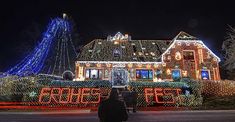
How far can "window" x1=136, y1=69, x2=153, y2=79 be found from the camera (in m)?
36.5

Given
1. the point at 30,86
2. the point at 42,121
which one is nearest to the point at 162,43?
the point at 30,86

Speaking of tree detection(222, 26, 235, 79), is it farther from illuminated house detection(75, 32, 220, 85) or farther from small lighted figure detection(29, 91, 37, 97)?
small lighted figure detection(29, 91, 37, 97)

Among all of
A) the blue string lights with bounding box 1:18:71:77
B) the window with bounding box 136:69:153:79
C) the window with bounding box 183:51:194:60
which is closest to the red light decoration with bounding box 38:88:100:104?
the blue string lights with bounding box 1:18:71:77

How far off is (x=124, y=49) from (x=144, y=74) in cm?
534

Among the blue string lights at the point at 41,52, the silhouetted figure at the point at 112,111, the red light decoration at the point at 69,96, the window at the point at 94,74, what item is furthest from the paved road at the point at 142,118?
the window at the point at 94,74

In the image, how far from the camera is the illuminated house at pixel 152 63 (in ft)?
118

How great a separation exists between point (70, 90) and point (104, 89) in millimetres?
2889

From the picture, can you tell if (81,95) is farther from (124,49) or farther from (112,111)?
(124,49)

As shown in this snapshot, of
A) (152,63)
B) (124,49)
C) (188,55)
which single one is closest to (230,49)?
(188,55)

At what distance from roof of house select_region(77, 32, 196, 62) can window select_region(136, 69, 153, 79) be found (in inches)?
66.9

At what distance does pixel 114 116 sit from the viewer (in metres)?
6.64

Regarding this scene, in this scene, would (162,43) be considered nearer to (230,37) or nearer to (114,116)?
(230,37)

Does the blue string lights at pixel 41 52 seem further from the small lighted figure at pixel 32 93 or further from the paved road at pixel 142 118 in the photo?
the paved road at pixel 142 118

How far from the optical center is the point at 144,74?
36.7 meters
